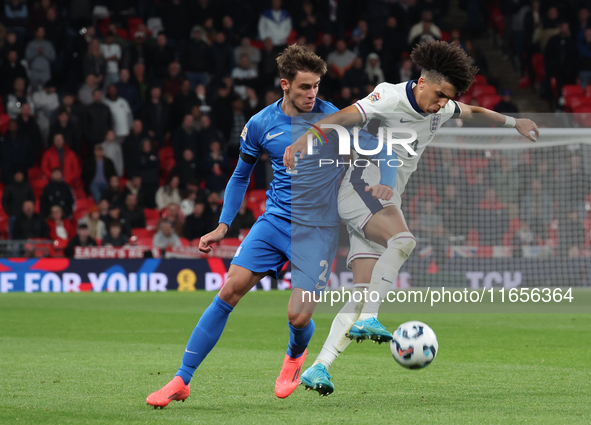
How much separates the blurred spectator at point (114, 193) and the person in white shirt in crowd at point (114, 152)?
0.69 meters

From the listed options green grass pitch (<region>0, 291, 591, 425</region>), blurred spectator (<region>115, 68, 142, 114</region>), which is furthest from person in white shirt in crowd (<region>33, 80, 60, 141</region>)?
green grass pitch (<region>0, 291, 591, 425</region>)

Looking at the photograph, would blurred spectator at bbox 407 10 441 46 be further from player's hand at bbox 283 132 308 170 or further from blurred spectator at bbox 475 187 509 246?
player's hand at bbox 283 132 308 170

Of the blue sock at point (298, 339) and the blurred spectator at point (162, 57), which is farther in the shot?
the blurred spectator at point (162, 57)

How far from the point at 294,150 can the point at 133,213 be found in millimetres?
10683

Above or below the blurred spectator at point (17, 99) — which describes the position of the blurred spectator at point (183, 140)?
below

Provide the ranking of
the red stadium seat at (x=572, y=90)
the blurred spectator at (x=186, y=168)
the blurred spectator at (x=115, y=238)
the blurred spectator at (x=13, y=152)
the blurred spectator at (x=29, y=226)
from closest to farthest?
the blurred spectator at (x=29, y=226), the blurred spectator at (x=115, y=238), the blurred spectator at (x=13, y=152), the blurred spectator at (x=186, y=168), the red stadium seat at (x=572, y=90)

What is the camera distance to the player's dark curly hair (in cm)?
530

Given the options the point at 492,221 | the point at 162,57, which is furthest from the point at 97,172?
the point at 492,221

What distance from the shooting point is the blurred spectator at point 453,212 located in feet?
37.8

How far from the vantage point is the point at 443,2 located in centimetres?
1995

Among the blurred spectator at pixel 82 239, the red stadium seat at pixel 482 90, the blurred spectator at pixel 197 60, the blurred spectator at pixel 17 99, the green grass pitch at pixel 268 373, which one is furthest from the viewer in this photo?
the red stadium seat at pixel 482 90

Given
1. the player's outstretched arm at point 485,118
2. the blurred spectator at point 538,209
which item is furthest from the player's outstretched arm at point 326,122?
the blurred spectator at point 538,209

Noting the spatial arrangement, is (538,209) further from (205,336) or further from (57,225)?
(57,225)

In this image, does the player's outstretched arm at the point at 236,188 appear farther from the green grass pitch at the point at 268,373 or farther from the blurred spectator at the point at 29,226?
the blurred spectator at the point at 29,226
